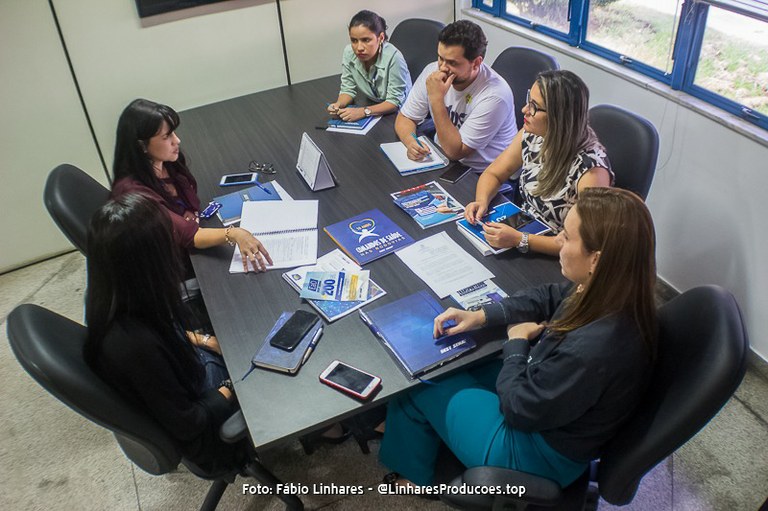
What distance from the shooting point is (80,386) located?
123cm

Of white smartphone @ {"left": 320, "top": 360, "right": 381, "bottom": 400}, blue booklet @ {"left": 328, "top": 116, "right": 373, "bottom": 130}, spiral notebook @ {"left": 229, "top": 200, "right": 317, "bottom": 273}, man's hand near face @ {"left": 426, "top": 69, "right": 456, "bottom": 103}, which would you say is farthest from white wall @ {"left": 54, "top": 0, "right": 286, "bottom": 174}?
white smartphone @ {"left": 320, "top": 360, "right": 381, "bottom": 400}

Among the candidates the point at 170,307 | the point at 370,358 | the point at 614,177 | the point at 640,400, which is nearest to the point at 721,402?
the point at 640,400

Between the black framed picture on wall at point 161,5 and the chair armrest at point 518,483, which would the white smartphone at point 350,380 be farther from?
the black framed picture on wall at point 161,5

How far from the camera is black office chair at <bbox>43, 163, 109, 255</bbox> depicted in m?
1.93

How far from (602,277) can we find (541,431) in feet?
1.37

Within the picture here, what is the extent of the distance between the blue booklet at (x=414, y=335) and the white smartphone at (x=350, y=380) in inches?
4.0

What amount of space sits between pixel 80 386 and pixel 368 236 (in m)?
0.99

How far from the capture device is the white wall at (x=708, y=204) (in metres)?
2.22

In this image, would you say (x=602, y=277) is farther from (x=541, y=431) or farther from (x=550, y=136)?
(x=550, y=136)

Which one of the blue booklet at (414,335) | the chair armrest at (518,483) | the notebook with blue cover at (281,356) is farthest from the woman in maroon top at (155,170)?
the chair armrest at (518,483)

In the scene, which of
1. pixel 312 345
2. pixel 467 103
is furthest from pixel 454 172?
pixel 312 345

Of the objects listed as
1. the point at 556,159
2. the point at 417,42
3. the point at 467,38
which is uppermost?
the point at 467,38

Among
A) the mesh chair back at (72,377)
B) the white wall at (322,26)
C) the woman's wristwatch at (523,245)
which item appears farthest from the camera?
the white wall at (322,26)

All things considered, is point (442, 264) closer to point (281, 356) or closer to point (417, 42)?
point (281, 356)
